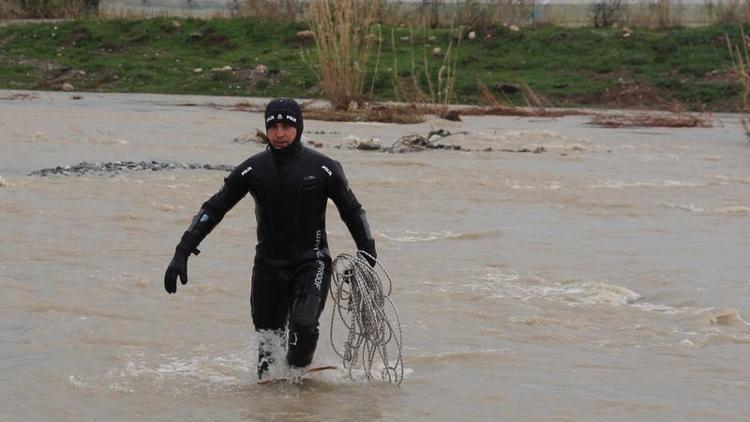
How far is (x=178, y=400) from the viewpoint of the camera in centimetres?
772

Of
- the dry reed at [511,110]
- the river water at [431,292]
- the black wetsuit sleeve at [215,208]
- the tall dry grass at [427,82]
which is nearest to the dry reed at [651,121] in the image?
the dry reed at [511,110]

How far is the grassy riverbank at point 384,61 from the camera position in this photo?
31.1 metres

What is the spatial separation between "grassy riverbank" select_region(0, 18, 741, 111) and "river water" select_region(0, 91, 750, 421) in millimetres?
11667

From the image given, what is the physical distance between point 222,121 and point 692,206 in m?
10.5

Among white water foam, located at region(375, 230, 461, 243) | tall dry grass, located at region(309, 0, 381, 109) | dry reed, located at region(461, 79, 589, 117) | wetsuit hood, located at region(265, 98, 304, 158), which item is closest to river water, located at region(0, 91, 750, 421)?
white water foam, located at region(375, 230, 461, 243)

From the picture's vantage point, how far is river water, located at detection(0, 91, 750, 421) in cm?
786

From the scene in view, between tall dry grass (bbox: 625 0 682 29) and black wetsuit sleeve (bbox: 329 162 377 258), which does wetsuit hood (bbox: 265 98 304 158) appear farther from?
tall dry grass (bbox: 625 0 682 29)

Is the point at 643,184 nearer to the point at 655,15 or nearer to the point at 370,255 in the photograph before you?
the point at 370,255

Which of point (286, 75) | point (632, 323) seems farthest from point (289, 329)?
point (286, 75)

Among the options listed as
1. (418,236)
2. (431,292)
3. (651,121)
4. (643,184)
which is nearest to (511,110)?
(651,121)

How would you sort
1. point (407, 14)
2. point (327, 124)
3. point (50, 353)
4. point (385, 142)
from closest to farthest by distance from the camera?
1. point (50, 353)
2. point (385, 142)
3. point (327, 124)
4. point (407, 14)

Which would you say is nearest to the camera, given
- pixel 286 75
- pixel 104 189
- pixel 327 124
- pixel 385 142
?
pixel 104 189

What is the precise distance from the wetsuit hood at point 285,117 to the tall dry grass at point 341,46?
51.3 ft

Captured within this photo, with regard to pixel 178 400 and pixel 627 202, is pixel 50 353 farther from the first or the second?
pixel 627 202
